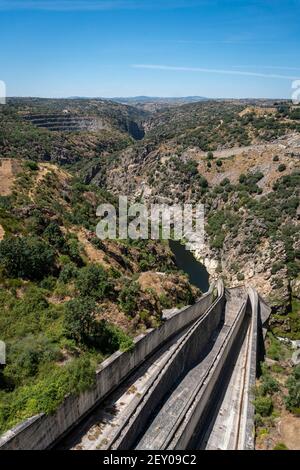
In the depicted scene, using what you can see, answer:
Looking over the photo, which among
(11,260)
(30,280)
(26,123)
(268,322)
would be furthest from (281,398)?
(26,123)

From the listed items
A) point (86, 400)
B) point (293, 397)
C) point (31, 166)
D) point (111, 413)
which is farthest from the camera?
point (31, 166)

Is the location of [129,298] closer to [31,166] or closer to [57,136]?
[31,166]

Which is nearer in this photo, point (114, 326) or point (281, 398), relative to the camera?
point (114, 326)

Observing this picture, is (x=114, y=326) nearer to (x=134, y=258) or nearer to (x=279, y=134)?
(x=134, y=258)

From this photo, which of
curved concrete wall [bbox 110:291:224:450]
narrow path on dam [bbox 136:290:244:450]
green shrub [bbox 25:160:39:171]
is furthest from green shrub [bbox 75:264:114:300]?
green shrub [bbox 25:160:39:171]

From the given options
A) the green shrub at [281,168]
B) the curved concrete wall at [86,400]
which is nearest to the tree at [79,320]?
the curved concrete wall at [86,400]

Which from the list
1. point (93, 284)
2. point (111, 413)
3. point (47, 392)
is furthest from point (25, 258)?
point (111, 413)

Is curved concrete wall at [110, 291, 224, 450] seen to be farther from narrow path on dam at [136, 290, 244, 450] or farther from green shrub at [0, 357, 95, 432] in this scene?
green shrub at [0, 357, 95, 432]

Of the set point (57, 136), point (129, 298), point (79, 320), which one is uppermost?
point (57, 136)

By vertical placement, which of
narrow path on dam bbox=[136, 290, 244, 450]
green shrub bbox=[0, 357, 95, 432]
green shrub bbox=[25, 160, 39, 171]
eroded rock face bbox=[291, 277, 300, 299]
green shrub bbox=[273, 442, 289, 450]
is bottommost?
green shrub bbox=[273, 442, 289, 450]
